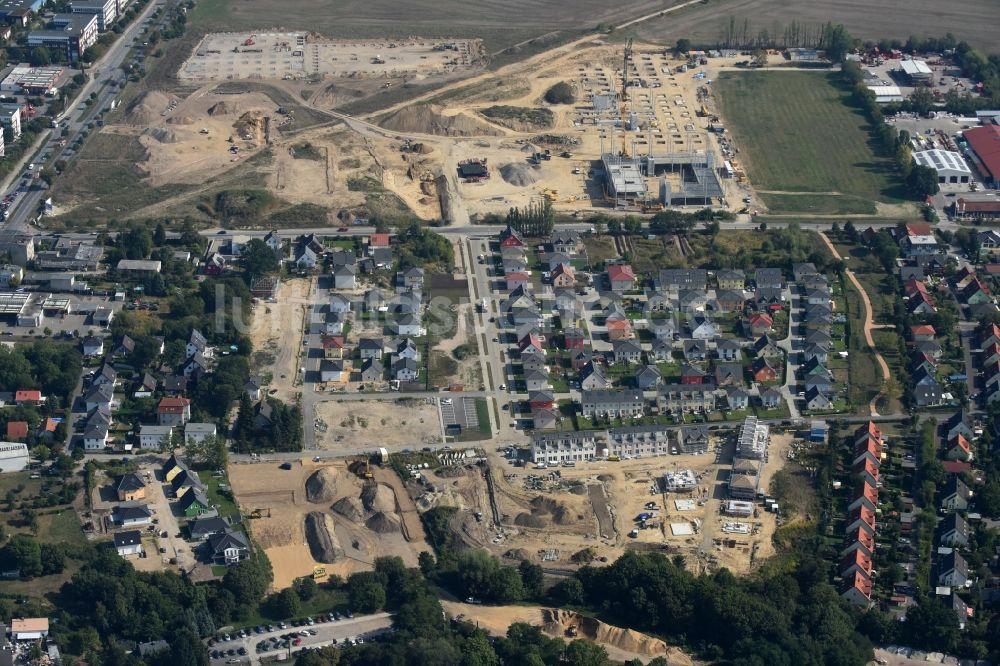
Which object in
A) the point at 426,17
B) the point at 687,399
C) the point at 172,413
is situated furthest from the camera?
the point at 426,17

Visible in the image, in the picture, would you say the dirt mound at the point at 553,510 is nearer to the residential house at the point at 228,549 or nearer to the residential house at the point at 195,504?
the residential house at the point at 228,549

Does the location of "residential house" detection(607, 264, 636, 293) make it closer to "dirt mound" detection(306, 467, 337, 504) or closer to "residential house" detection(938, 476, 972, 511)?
"dirt mound" detection(306, 467, 337, 504)

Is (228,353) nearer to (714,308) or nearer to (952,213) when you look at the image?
(714,308)

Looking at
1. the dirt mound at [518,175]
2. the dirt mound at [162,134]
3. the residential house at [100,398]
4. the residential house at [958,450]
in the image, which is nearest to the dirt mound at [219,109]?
the dirt mound at [162,134]

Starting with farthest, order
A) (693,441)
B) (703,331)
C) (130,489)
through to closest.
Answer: (703,331) → (693,441) → (130,489)

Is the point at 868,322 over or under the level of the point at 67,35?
under

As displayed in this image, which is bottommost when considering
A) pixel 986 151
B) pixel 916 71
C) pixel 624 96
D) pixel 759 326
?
pixel 759 326

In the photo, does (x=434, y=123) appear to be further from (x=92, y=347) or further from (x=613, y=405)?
(x=613, y=405)

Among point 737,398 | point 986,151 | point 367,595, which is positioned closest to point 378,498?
point 367,595
